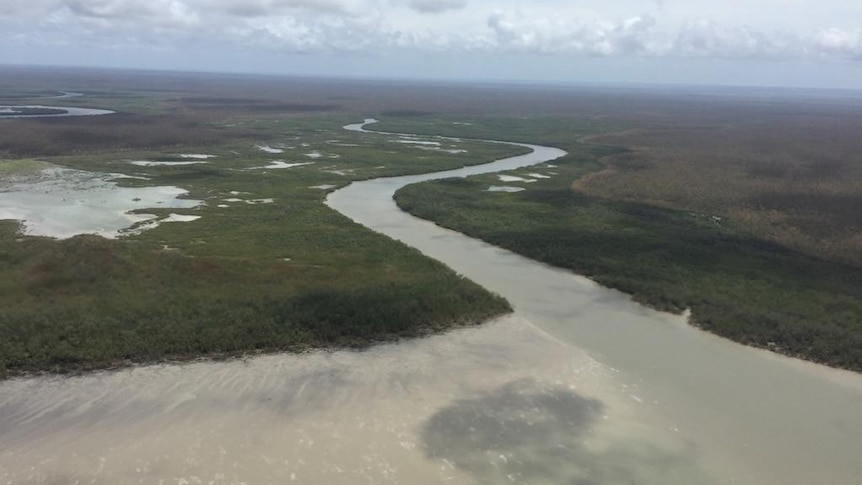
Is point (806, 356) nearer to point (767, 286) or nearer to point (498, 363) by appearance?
point (767, 286)

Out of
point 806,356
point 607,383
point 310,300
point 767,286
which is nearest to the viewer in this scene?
point 607,383

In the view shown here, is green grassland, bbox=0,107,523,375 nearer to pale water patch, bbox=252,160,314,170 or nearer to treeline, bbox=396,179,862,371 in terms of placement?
treeline, bbox=396,179,862,371

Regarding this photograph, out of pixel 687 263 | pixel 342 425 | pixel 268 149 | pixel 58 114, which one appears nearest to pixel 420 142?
pixel 268 149

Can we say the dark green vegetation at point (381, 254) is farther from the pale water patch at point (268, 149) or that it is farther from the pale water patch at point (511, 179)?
the pale water patch at point (511, 179)

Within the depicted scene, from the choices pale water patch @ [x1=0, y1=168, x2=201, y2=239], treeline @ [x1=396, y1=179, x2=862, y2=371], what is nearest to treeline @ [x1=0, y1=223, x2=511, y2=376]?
pale water patch @ [x1=0, y1=168, x2=201, y2=239]

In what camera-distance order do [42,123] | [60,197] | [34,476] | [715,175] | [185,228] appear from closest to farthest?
[34,476], [185,228], [60,197], [715,175], [42,123]

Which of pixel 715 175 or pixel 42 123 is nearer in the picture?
pixel 715 175

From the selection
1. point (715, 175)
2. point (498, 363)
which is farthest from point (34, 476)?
point (715, 175)
